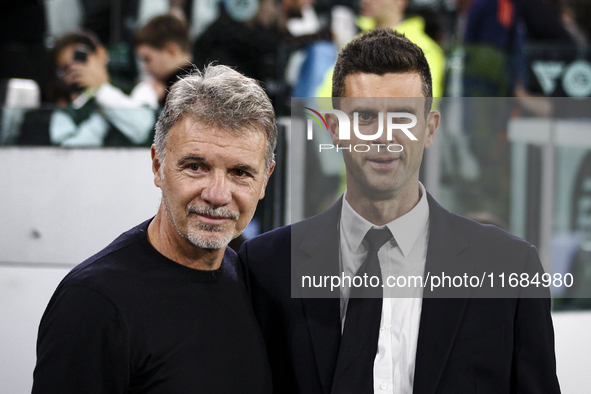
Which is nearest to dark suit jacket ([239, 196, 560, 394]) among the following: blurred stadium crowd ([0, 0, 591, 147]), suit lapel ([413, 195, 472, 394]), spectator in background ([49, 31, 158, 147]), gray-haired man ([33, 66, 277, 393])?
suit lapel ([413, 195, 472, 394])

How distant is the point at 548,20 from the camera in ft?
10.3

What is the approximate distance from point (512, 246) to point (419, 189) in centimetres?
32

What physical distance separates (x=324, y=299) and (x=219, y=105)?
0.64m

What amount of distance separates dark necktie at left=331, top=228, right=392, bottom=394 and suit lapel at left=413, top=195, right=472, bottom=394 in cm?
13

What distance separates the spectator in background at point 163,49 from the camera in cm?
323

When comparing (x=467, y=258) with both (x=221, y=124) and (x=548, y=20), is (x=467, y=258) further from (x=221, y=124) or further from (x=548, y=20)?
(x=548, y=20)

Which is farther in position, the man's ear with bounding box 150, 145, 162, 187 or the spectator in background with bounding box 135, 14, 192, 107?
the spectator in background with bounding box 135, 14, 192, 107

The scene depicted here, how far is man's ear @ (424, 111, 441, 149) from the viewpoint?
71.6 inches

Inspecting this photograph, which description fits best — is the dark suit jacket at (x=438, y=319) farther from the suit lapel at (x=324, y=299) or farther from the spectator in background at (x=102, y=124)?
the spectator in background at (x=102, y=124)

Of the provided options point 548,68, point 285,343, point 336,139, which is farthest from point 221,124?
point 548,68

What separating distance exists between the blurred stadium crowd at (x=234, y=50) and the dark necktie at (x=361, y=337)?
726 mm

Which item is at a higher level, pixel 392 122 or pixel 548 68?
pixel 548 68

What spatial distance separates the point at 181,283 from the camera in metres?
1.65

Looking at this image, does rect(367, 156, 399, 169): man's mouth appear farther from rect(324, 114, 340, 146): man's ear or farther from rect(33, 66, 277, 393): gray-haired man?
rect(33, 66, 277, 393): gray-haired man
